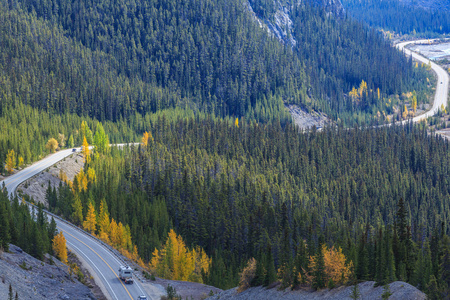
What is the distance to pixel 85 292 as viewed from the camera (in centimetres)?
8200

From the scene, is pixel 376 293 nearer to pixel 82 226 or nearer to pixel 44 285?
pixel 44 285

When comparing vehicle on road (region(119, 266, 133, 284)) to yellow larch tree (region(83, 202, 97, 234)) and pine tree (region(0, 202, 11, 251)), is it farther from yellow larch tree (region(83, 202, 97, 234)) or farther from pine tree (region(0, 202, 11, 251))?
yellow larch tree (region(83, 202, 97, 234))

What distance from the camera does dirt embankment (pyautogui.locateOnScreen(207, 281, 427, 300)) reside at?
64.2 meters

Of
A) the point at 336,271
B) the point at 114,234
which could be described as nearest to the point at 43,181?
the point at 114,234

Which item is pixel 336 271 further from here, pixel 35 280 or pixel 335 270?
pixel 35 280

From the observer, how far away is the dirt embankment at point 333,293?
2530 inches

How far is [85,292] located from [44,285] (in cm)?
639

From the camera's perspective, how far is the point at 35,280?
78000 millimetres

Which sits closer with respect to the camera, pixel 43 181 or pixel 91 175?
pixel 43 181

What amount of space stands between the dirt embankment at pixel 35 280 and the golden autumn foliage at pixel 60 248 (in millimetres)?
9888

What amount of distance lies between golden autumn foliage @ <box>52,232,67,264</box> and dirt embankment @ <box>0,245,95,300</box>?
989 centimetres

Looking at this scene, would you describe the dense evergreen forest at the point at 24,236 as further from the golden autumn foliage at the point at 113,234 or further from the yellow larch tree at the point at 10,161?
the yellow larch tree at the point at 10,161

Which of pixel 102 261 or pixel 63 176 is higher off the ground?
pixel 102 261

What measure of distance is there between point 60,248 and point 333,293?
52.7 meters
